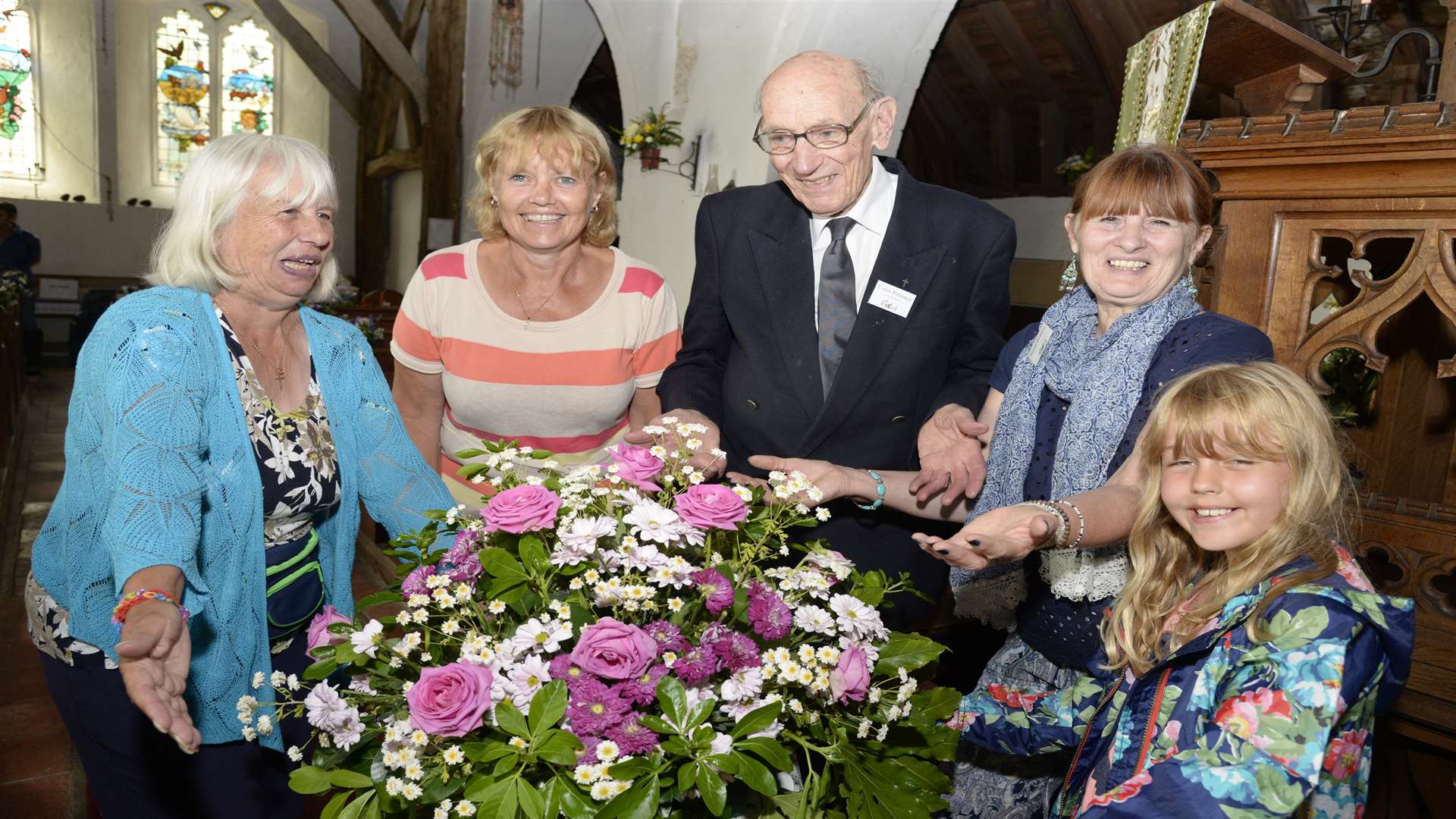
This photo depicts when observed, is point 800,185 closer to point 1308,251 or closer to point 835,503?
point 835,503

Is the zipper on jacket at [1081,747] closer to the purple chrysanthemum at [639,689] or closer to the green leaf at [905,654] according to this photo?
the green leaf at [905,654]

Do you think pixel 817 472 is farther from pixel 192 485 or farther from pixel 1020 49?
pixel 1020 49

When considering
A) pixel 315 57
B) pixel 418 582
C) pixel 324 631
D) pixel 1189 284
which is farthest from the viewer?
pixel 315 57

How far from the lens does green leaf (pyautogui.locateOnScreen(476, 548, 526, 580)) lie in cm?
107

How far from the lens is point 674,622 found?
106 cm

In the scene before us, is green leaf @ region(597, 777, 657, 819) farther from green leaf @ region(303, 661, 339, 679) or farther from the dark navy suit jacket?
the dark navy suit jacket

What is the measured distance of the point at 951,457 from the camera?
1788 mm

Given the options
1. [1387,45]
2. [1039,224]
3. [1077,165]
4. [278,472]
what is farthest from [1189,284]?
[1039,224]

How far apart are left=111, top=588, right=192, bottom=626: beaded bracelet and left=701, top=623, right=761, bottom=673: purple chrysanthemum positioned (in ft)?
2.35

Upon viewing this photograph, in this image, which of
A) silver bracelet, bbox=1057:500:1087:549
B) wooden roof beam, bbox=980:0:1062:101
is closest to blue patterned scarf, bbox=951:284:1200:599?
silver bracelet, bbox=1057:500:1087:549

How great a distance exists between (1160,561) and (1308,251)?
954 millimetres

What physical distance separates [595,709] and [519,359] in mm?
1331

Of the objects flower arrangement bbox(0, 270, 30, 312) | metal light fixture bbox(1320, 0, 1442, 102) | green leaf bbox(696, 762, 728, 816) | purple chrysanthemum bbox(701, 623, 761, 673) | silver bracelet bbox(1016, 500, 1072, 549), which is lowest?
flower arrangement bbox(0, 270, 30, 312)

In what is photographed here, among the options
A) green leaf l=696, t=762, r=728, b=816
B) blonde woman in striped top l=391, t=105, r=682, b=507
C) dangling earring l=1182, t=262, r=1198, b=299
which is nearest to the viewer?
green leaf l=696, t=762, r=728, b=816
